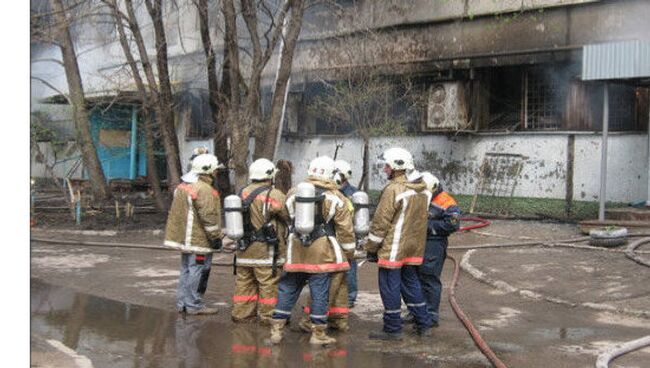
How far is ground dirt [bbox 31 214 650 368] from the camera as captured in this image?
631 centimetres

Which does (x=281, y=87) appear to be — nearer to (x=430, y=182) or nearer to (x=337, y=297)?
(x=430, y=182)

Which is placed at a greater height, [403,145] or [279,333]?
[403,145]

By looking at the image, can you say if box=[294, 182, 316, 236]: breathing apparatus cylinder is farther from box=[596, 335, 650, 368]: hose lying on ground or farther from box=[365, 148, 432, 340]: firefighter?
box=[596, 335, 650, 368]: hose lying on ground

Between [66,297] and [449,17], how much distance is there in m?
12.6

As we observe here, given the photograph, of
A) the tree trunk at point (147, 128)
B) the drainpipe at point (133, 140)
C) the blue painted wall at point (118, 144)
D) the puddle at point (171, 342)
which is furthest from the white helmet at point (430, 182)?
the blue painted wall at point (118, 144)

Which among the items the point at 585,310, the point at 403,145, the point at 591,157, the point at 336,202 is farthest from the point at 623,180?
the point at 336,202

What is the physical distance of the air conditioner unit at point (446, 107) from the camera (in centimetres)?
1786

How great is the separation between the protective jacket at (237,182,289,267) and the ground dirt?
72 cm

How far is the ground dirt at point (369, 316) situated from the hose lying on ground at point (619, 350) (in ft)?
0.23

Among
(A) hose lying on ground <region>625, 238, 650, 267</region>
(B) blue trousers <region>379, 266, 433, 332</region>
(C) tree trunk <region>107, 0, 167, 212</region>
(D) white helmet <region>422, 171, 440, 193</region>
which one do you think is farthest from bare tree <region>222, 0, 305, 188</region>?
(B) blue trousers <region>379, 266, 433, 332</region>

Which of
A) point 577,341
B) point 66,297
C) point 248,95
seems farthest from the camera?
point 248,95

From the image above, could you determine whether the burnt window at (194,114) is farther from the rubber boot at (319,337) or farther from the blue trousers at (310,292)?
the rubber boot at (319,337)

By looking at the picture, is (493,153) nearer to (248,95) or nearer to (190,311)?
(248,95)

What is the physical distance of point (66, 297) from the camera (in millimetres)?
8867
